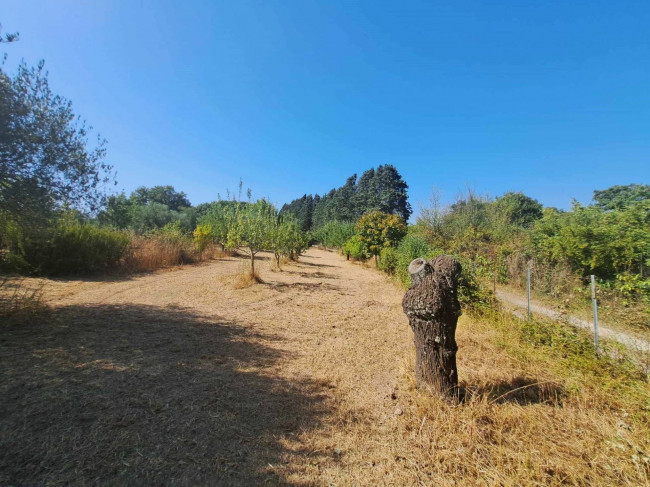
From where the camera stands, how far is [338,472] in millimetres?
1837

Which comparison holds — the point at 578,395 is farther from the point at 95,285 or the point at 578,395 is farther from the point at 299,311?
the point at 95,285

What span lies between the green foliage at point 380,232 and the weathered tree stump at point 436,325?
12.9 m

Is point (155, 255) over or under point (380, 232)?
under

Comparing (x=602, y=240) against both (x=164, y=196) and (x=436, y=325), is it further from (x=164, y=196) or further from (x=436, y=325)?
(x=164, y=196)

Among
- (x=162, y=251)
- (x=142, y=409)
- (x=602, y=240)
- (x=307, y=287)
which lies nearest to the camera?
(x=142, y=409)

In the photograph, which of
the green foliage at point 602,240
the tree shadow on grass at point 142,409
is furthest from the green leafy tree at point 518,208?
the tree shadow on grass at point 142,409

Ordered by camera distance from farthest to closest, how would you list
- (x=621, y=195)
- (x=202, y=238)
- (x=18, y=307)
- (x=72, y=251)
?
1. (x=621, y=195)
2. (x=202, y=238)
3. (x=72, y=251)
4. (x=18, y=307)

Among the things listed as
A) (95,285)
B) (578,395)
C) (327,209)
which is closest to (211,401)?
(578,395)

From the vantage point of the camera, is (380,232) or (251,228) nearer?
(251,228)

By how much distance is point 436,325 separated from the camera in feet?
8.67

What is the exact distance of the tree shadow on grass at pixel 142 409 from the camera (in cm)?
174

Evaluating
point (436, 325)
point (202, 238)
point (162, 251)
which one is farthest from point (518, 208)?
point (162, 251)

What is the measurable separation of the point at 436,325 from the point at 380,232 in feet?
45.7

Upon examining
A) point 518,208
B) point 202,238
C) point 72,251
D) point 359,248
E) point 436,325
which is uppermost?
point 518,208
